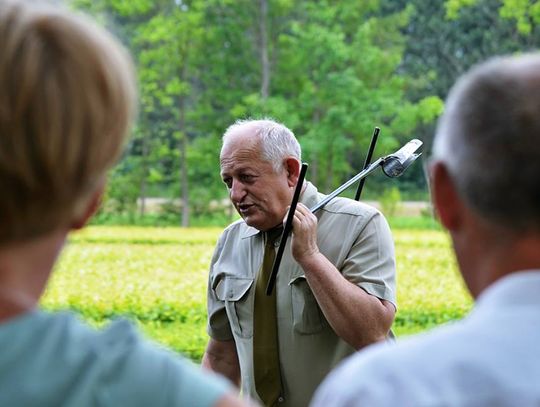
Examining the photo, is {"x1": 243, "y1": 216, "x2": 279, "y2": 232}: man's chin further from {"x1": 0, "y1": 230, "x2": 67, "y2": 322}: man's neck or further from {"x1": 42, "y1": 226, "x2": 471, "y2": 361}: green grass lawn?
{"x1": 42, "y1": 226, "x2": 471, "y2": 361}: green grass lawn

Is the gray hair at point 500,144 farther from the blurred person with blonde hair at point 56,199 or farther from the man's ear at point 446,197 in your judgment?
the blurred person with blonde hair at point 56,199

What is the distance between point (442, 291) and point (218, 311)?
8.23 m

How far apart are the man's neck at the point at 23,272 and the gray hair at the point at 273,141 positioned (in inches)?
91.1

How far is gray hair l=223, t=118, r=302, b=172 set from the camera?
3.51m

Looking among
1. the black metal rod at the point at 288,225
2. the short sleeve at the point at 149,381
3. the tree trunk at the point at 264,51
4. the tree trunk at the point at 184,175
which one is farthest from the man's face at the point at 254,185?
the tree trunk at the point at 184,175

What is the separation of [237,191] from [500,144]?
225 centimetres

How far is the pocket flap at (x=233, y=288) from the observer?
136 inches

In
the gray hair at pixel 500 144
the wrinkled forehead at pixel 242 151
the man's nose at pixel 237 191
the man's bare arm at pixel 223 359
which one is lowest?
the man's bare arm at pixel 223 359

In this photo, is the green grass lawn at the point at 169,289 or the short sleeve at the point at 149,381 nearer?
the short sleeve at the point at 149,381

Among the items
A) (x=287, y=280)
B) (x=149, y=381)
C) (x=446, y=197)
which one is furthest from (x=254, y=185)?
(x=149, y=381)

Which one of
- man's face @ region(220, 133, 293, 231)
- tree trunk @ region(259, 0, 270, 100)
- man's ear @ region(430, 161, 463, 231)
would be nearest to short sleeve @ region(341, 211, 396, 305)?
man's face @ region(220, 133, 293, 231)

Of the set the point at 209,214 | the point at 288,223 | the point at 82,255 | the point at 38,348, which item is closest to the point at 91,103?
the point at 38,348

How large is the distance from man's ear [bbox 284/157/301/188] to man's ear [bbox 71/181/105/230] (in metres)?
2.24

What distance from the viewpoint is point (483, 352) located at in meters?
1.23
